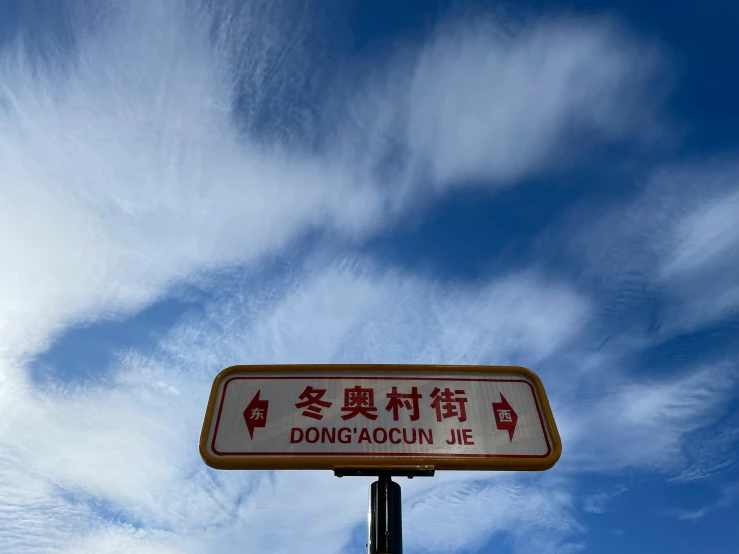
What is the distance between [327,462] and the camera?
2506mm

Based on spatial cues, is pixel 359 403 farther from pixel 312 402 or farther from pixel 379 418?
pixel 312 402

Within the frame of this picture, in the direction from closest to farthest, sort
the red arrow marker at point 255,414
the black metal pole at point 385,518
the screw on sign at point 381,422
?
the black metal pole at point 385,518 < the screw on sign at point 381,422 < the red arrow marker at point 255,414

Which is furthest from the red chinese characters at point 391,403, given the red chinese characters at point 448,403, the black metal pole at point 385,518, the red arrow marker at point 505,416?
the black metal pole at point 385,518

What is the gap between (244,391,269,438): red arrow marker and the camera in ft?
8.79

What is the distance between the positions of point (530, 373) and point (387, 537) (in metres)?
1.36

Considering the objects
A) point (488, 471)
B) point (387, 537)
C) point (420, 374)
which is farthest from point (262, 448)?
point (488, 471)

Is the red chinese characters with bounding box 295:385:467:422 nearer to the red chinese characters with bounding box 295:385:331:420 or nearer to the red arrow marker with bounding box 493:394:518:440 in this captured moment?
the red chinese characters with bounding box 295:385:331:420

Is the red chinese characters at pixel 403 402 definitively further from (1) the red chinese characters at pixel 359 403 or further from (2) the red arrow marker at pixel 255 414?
(2) the red arrow marker at pixel 255 414

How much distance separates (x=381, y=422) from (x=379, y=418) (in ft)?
0.09

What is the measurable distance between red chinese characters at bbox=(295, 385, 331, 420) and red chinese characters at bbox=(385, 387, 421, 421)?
1.24 feet

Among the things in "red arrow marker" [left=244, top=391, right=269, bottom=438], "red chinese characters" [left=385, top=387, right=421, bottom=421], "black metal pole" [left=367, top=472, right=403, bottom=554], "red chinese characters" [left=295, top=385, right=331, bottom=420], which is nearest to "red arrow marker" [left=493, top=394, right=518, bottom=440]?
"red chinese characters" [left=385, top=387, right=421, bottom=421]

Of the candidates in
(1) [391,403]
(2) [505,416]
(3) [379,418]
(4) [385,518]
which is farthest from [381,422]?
(2) [505,416]

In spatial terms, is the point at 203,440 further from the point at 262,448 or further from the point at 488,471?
the point at 488,471

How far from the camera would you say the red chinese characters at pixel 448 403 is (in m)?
2.75
